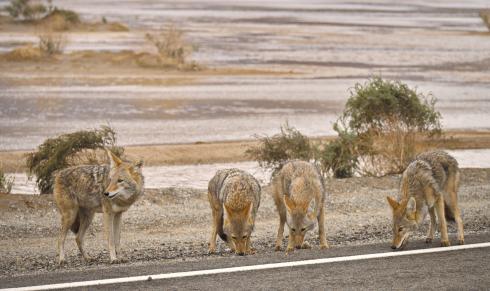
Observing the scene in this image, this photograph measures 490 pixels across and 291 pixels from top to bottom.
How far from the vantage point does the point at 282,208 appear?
12406 millimetres

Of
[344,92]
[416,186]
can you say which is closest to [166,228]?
[416,186]

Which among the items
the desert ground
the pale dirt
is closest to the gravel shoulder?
the desert ground

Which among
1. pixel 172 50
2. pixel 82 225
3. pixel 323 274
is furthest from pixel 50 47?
pixel 323 274

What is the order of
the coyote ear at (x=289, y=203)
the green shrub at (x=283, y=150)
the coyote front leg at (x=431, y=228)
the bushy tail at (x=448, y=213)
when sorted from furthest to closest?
the green shrub at (x=283, y=150)
the bushy tail at (x=448, y=213)
the coyote front leg at (x=431, y=228)
the coyote ear at (x=289, y=203)

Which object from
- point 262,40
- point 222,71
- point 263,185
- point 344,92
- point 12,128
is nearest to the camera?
point 263,185

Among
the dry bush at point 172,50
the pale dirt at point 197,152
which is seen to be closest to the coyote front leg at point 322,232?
the pale dirt at point 197,152

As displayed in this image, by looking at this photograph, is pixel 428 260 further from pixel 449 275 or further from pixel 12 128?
pixel 12 128

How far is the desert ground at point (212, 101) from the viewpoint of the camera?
14.7m

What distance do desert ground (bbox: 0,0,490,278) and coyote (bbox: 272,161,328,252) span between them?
0.62 meters

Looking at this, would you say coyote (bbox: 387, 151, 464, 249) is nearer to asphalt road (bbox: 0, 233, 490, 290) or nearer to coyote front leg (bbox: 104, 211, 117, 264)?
asphalt road (bbox: 0, 233, 490, 290)

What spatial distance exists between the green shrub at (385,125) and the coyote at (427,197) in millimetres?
8284

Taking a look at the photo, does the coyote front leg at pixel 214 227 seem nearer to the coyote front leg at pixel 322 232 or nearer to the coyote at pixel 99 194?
the coyote at pixel 99 194

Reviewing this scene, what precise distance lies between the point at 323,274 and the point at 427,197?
7.56ft

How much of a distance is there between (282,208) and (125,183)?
1.91 metres
